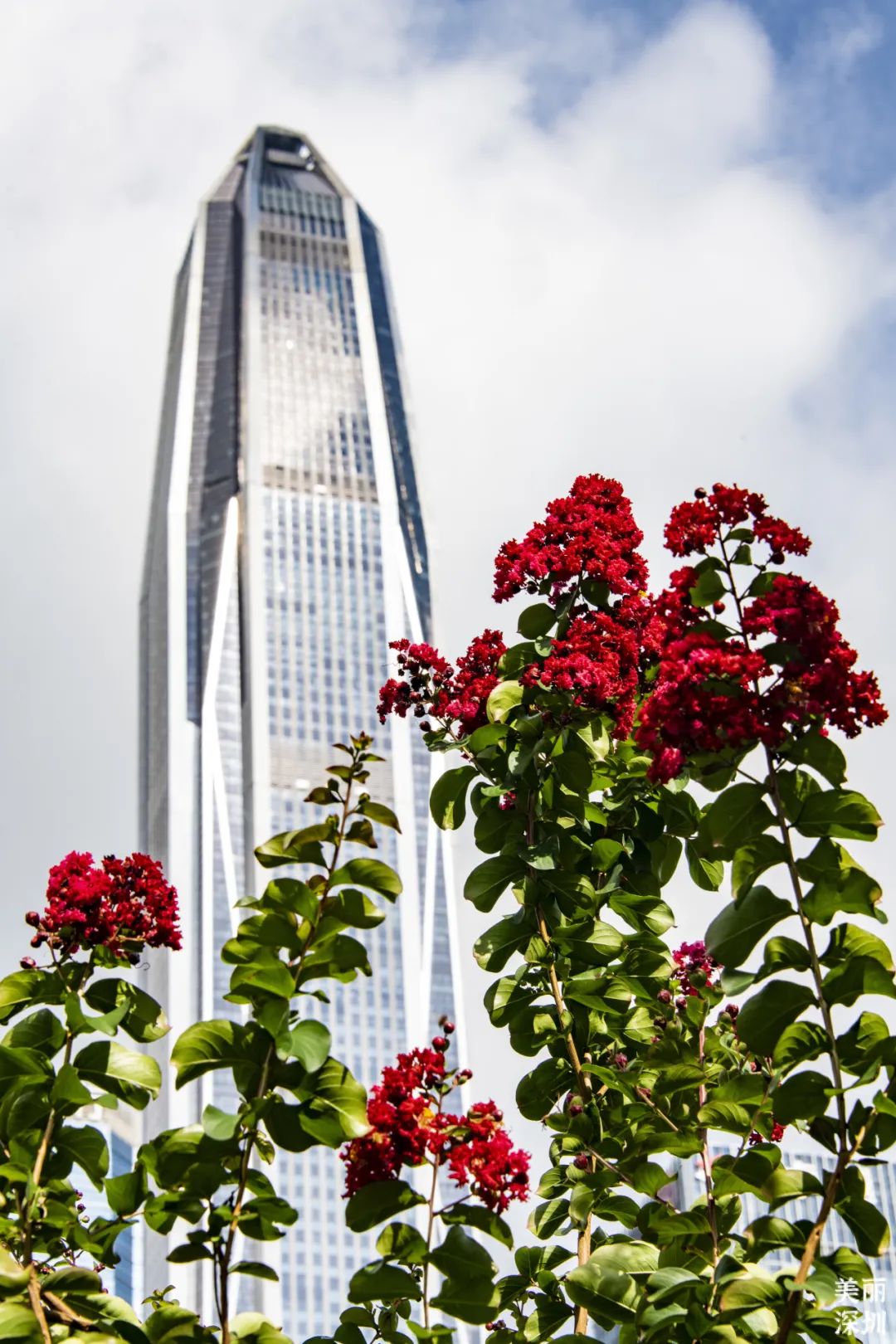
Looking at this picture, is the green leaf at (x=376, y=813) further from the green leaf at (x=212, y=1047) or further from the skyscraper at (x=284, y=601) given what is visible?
the skyscraper at (x=284, y=601)

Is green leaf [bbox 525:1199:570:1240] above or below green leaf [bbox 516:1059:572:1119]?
below

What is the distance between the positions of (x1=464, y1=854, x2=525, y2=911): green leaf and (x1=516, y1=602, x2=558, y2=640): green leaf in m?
0.80

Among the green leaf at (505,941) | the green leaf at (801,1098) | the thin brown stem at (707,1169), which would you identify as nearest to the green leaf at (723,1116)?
the thin brown stem at (707,1169)

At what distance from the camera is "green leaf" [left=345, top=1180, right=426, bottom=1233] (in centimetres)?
398

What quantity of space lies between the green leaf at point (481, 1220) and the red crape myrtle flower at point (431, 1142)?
24 millimetres

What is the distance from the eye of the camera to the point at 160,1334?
4.03 meters

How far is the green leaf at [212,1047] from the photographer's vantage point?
13.1 feet

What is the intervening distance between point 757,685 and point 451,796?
200 cm

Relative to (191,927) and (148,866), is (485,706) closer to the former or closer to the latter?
(148,866)

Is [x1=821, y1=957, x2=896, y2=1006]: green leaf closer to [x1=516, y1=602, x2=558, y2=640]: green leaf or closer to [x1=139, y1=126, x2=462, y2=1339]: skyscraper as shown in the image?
[x1=516, y1=602, x2=558, y2=640]: green leaf

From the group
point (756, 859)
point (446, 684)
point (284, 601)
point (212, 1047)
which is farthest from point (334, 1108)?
point (284, 601)

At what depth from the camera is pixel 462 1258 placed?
159 inches

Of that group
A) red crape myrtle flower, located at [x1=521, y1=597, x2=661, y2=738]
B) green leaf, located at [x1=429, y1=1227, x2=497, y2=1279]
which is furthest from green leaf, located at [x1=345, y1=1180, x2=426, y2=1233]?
red crape myrtle flower, located at [x1=521, y1=597, x2=661, y2=738]

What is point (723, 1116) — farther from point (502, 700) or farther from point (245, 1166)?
point (245, 1166)
